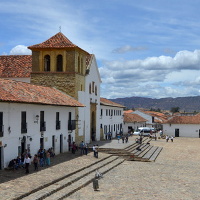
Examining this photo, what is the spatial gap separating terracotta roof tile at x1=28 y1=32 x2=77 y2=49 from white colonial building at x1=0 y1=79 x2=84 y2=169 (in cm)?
679

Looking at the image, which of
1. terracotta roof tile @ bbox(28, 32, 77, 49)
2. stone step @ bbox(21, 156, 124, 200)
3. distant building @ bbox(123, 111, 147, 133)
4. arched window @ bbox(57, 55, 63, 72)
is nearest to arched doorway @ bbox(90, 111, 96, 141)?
arched window @ bbox(57, 55, 63, 72)

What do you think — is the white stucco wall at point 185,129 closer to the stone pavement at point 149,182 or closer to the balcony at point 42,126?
the stone pavement at point 149,182

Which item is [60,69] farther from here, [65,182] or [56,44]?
[65,182]

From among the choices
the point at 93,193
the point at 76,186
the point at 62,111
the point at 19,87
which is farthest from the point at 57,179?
the point at 62,111

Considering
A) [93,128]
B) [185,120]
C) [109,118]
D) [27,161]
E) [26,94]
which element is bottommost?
[27,161]

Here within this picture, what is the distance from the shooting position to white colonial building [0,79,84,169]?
68.9 feet

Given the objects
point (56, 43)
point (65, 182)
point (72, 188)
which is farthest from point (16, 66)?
point (72, 188)

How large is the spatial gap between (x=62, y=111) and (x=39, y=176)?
10989mm

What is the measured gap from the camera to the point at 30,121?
79.4 feet

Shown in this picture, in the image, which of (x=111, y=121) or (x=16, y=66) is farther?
(x=111, y=121)

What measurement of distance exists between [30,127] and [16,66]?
48.2 ft

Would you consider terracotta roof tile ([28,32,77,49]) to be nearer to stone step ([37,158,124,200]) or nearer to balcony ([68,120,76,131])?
balcony ([68,120,76,131])

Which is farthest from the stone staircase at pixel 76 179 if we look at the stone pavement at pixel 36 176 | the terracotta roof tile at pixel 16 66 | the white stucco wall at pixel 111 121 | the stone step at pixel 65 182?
the white stucco wall at pixel 111 121

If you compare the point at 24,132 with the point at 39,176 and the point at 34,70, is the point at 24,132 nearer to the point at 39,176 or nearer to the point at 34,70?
the point at 39,176
